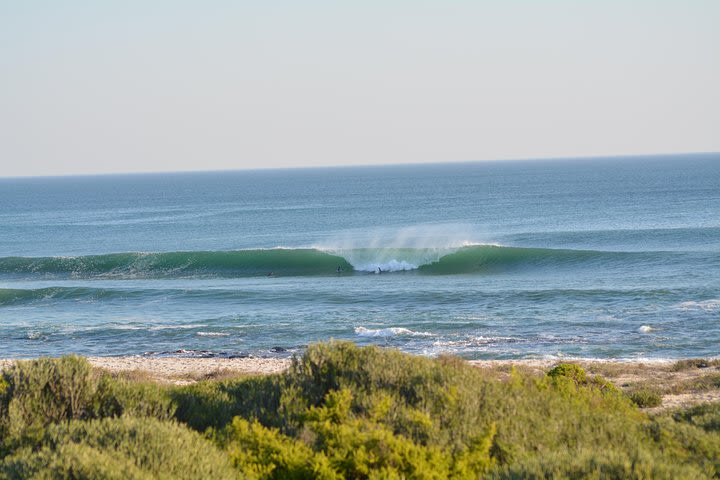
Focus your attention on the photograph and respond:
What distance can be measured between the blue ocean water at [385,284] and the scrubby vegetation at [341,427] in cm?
1232

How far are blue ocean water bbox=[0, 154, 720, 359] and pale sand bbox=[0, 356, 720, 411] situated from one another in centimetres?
185

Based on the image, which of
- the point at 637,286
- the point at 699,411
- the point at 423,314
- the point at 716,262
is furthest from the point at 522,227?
the point at 699,411

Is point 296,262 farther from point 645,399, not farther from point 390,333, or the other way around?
point 645,399

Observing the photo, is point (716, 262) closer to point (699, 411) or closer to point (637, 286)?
point (637, 286)

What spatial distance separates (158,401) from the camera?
24.3ft

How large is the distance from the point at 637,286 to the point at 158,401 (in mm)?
25458

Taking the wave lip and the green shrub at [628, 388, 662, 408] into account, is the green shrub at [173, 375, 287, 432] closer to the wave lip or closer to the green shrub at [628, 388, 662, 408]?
the green shrub at [628, 388, 662, 408]

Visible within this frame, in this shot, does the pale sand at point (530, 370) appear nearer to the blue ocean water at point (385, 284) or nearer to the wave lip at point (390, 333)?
the blue ocean water at point (385, 284)

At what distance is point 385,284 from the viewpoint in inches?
1393

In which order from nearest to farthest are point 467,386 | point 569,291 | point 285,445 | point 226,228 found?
point 285,445
point 467,386
point 569,291
point 226,228

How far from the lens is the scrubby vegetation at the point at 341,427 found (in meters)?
5.60

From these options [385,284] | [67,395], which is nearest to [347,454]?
[67,395]

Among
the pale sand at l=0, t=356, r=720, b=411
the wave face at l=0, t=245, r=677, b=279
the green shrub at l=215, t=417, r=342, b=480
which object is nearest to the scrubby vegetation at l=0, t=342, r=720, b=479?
the green shrub at l=215, t=417, r=342, b=480

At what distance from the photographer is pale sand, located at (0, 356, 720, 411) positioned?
13.1 metres
